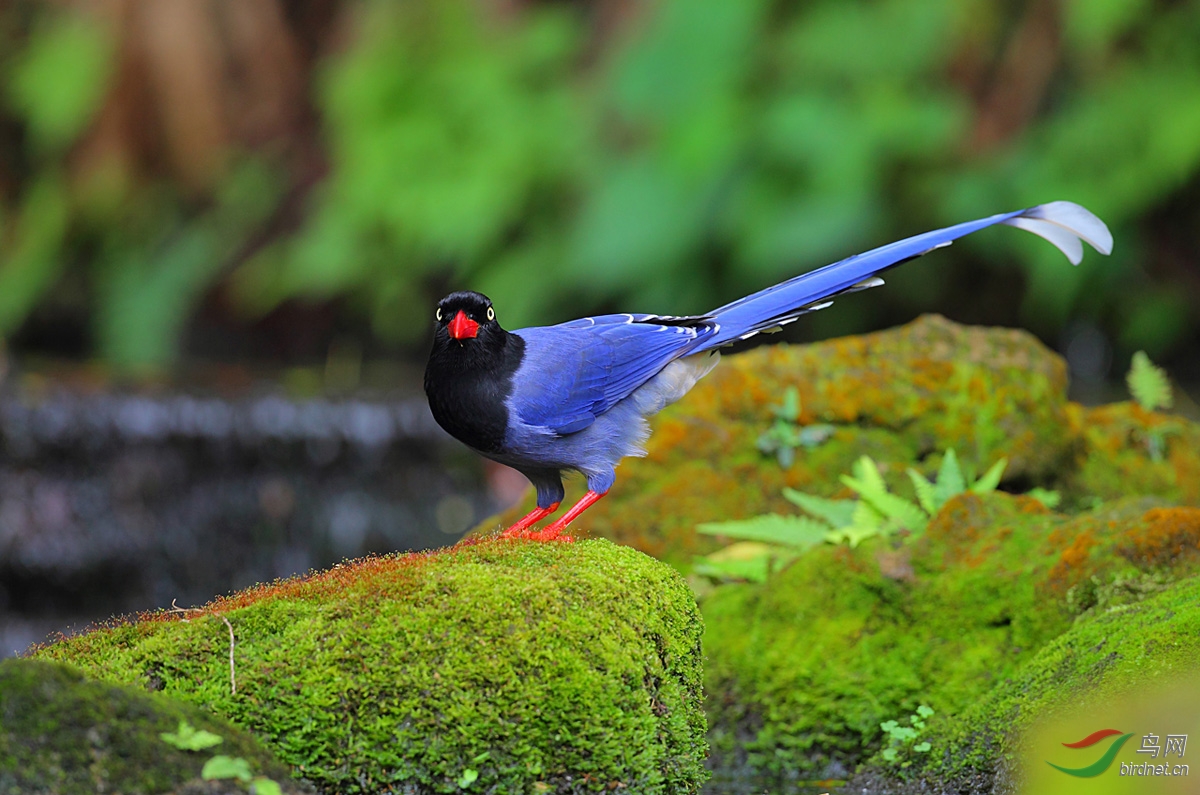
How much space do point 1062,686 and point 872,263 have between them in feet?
4.79

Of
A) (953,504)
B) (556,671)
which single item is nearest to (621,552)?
(556,671)

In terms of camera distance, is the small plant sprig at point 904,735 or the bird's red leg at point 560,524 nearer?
the bird's red leg at point 560,524

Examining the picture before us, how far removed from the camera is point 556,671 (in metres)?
2.80

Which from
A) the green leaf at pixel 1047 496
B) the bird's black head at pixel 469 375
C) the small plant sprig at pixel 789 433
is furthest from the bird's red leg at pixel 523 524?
the green leaf at pixel 1047 496

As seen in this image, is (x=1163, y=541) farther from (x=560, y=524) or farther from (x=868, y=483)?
(x=560, y=524)

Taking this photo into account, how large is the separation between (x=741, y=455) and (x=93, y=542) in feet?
17.6

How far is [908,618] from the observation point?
4012 millimetres

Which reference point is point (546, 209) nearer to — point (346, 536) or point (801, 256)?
point (801, 256)

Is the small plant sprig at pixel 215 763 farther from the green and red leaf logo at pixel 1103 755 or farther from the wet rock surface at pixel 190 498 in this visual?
the wet rock surface at pixel 190 498

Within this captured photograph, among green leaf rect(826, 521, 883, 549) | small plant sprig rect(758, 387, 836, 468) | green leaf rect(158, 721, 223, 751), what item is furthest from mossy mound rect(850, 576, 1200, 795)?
green leaf rect(158, 721, 223, 751)

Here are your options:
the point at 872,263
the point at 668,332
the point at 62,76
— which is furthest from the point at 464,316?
the point at 62,76

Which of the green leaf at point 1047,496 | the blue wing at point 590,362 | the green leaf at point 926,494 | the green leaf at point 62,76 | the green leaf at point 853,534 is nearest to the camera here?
the blue wing at point 590,362

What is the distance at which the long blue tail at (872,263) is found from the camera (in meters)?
3.74

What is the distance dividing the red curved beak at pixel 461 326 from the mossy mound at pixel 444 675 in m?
0.75
